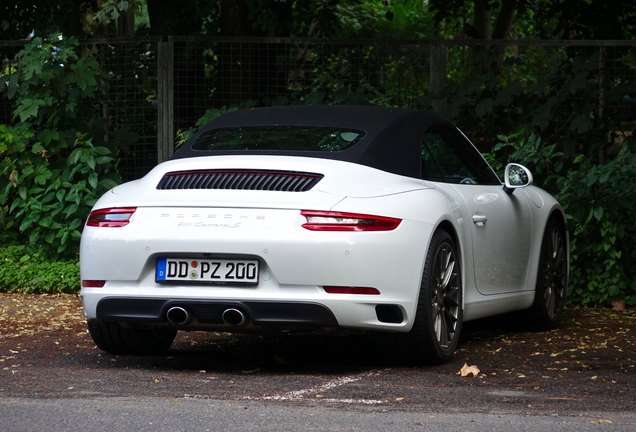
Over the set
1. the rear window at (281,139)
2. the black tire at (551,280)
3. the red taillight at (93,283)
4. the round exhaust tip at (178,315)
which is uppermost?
the rear window at (281,139)

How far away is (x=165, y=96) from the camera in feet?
44.9

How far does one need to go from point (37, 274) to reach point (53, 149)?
1408 millimetres

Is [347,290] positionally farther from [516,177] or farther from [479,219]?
[516,177]

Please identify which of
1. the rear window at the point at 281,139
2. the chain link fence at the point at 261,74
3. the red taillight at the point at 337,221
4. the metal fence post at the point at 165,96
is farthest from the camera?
the metal fence post at the point at 165,96

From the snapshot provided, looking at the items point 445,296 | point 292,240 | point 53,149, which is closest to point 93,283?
point 292,240

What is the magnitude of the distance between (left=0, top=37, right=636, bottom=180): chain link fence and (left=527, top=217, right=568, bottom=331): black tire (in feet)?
11.9

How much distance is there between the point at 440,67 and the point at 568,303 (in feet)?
10.3

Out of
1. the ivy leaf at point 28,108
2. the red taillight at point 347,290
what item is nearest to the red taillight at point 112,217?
the red taillight at point 347,290

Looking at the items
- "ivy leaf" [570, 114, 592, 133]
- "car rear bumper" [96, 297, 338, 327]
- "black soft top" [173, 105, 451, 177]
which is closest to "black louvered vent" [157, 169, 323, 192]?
"black soft top" [173, 105, 451, 177]

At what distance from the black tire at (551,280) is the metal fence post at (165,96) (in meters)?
4.82

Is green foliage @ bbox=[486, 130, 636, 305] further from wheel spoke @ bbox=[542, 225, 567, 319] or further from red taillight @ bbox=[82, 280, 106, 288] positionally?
red taillight @ bbox=[82, 280, 106, 288]

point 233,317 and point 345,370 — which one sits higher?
point 233,317

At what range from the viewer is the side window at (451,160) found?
8.36 metres

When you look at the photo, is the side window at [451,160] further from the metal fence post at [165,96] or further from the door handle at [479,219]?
the metal fence post at [165,96]
